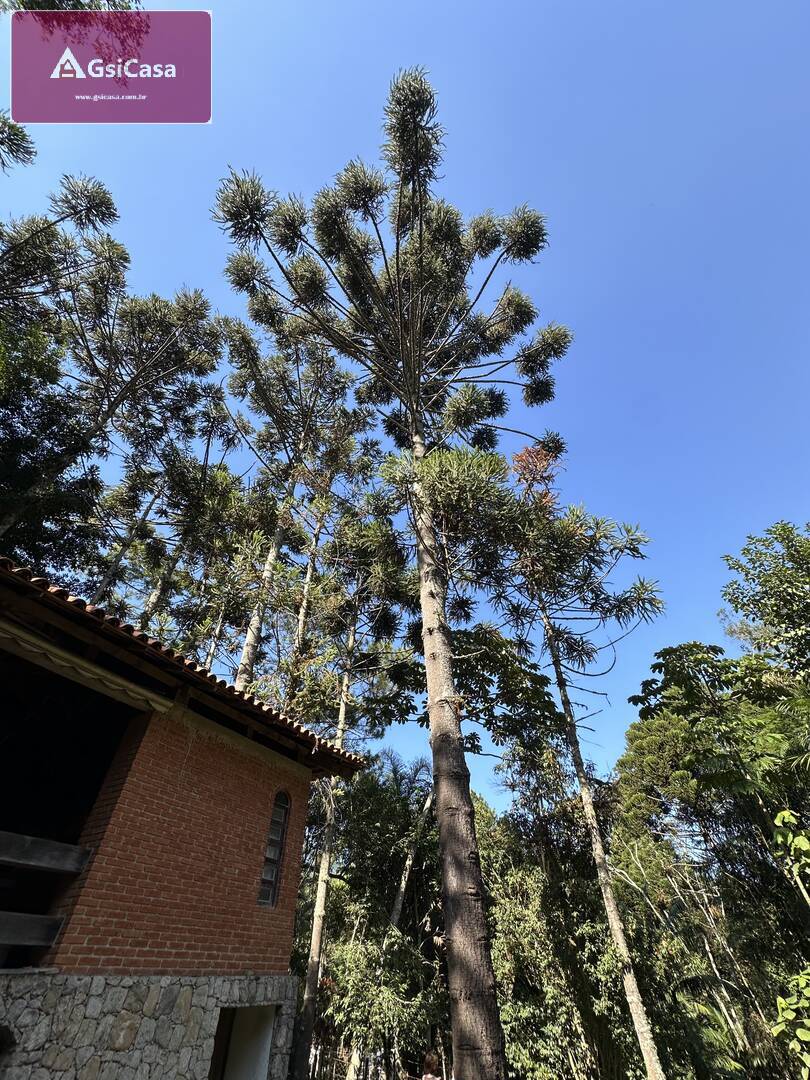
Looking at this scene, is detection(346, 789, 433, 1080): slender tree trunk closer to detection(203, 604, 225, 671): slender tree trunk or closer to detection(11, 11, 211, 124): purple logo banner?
A: detection(203, 604, 225, 671): slender tree trunk

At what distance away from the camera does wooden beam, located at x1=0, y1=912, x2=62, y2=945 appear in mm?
3604

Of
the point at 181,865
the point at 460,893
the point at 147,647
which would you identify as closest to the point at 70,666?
the point at 147,647

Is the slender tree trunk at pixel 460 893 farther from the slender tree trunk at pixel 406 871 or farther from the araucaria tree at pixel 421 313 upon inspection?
the slender tree trunk at pixel 406 871

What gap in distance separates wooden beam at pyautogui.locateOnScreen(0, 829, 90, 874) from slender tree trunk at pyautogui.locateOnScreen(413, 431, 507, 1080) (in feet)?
10.1

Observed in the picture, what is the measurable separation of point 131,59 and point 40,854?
11.2 metres

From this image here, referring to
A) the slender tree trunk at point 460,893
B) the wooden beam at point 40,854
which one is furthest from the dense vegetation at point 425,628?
the wooden beam at point 40,854

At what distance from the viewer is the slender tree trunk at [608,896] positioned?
289 inches

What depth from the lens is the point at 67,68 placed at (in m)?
8.25

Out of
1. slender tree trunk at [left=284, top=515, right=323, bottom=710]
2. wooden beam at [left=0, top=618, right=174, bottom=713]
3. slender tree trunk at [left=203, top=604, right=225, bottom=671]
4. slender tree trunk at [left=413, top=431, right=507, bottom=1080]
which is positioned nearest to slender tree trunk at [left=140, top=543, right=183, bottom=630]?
slender tree trunk at [left=203, top=604, right=225, bottom=671]

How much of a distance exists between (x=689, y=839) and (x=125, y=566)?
66.4 ft

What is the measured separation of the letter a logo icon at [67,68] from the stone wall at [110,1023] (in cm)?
1215

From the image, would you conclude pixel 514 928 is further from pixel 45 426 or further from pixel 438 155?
pixel 45 426

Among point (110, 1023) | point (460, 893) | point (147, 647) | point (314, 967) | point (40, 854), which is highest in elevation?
point (147, 647)

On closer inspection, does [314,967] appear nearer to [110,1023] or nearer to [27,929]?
[110,1023]
